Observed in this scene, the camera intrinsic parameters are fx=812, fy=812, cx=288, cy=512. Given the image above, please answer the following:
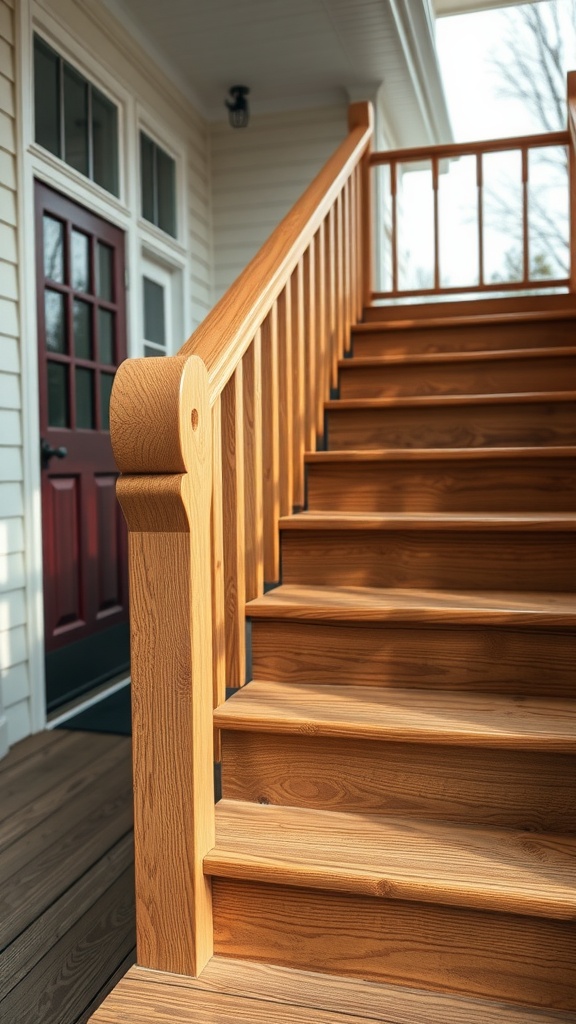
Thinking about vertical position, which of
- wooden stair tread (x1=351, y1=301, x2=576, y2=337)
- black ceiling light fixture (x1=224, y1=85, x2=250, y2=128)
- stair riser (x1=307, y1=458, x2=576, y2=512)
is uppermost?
black ceiling light fixture (x1=224, y1=85, x2=250, y2=128)

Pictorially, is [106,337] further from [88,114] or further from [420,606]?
[420,606]

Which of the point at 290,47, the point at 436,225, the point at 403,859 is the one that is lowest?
the point at 403,859

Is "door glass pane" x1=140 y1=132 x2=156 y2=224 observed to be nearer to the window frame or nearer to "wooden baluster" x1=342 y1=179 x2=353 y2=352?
the window frame

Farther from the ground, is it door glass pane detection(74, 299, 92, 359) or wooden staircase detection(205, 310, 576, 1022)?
door glass pane detection(74, 299, 92, 359)

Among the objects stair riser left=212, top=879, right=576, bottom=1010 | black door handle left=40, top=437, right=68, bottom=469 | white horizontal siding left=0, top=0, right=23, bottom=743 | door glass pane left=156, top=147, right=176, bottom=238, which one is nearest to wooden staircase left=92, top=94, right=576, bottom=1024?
stair riser left=212, top=879, right=576, bottom=1010

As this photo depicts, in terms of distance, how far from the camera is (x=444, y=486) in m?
2.17

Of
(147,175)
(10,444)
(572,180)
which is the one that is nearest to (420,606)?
(10,444)

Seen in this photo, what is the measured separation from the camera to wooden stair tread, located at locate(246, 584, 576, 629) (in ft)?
5.10

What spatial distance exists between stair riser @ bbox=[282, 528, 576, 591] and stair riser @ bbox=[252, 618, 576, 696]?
11.3 inches

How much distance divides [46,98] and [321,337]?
5.02 ft

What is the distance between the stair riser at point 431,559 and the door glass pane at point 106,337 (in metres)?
1.97

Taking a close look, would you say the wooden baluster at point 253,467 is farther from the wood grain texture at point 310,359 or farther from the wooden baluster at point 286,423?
the wood grain texture at point 310,359

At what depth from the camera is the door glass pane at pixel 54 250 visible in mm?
3100

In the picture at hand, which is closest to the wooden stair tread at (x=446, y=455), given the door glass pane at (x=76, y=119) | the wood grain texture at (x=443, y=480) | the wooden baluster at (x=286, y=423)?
the wood grain texture at (x=443, y=480)
